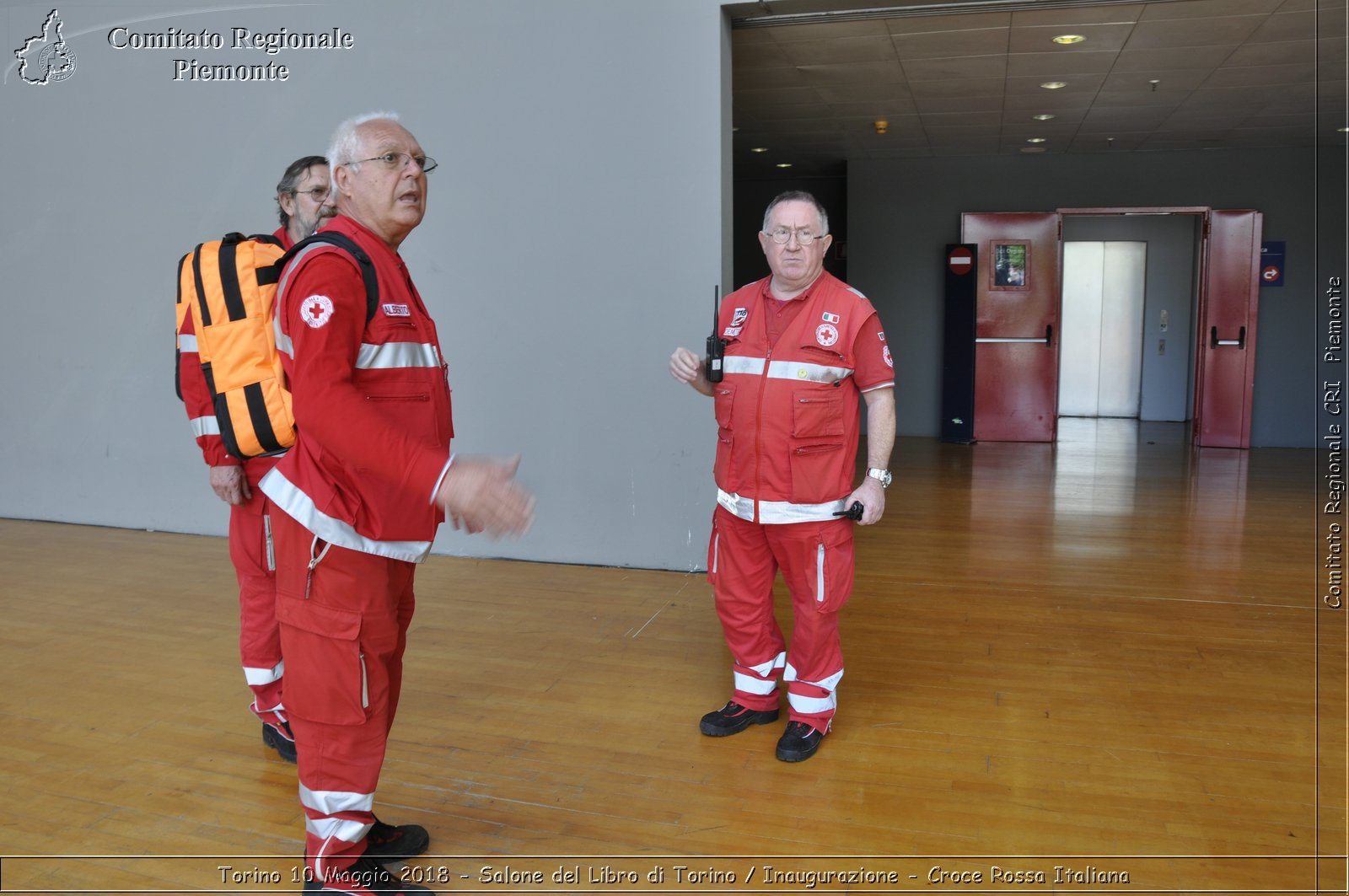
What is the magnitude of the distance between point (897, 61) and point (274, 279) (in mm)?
4802

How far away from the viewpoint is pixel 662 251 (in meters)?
4.76

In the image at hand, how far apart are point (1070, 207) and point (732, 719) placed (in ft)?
28.0

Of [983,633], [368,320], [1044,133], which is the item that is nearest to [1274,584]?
[983,633]

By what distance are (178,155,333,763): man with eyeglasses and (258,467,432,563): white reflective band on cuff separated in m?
0.75

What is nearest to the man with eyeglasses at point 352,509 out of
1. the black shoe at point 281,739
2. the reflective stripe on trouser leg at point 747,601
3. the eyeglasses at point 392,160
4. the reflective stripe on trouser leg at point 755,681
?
the eyeglasses at point 392,160

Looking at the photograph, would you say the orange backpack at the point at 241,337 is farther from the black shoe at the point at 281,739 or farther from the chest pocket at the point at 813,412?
the chest pocket at the point at 813,412

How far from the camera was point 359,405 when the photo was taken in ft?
5.84

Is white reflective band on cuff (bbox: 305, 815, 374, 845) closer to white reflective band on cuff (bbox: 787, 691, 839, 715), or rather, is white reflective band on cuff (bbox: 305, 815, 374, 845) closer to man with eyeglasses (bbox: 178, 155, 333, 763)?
man with eyeglasses (bbox: 178, 155, 333, 763)

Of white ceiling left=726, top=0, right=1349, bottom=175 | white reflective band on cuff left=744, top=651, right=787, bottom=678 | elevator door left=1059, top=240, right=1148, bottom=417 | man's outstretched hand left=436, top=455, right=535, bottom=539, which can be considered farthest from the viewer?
elevator door left=1059, top=240, right=1148, bottom=417

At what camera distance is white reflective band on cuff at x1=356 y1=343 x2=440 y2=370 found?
6.29 ft

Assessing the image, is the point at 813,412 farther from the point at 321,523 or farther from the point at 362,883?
the point at 362,883

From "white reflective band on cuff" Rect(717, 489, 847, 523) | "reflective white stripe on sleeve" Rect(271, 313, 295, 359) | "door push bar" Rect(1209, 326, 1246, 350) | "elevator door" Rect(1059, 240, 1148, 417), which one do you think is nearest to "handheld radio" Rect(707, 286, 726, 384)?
"white reflective band on cuff" Rect(717, 489, 847, 523)

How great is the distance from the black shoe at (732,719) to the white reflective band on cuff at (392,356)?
1.55 metres

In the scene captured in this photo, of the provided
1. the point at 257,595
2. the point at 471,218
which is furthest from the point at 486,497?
the point at 471,218
